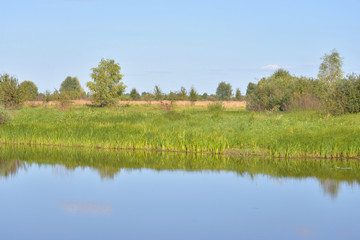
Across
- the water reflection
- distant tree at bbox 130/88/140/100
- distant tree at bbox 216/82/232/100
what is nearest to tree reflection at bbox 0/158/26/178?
the water reflection

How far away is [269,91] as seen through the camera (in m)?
43.0

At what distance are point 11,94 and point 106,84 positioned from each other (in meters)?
15.2

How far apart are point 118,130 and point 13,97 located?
23.3m

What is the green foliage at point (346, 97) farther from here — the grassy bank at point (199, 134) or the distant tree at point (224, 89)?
the distant tree at point (224, 89)

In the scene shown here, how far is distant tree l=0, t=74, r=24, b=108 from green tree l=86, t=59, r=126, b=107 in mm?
12854

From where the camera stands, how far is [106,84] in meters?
54.5

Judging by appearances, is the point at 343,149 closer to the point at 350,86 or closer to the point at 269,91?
the point at 350,86

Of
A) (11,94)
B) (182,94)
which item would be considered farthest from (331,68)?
(11,94)

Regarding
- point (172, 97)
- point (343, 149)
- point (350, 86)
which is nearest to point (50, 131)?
point (343, 149)

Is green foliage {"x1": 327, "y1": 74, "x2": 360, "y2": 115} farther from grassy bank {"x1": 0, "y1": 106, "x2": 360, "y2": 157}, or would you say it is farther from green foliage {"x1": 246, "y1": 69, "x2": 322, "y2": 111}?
green foliage {"x1": 246, "y1": 69, "x2": 322, "y2": 111}

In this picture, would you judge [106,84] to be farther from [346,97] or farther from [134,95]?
[346,97]

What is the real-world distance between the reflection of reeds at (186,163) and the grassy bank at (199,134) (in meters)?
0.57

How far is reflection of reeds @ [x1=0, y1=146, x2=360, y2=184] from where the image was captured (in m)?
15.6

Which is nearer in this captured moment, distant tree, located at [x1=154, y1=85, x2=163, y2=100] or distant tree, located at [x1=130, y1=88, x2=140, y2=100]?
distant tree, located at [x1=154, y1=85, x2=163, y2=100]
